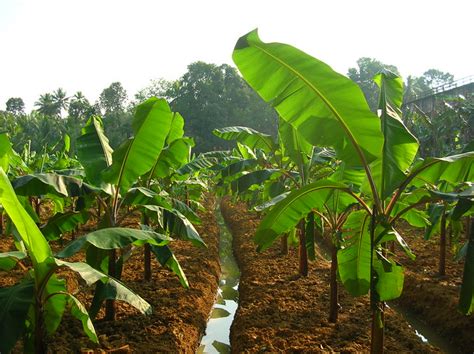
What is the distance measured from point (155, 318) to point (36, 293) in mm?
2699

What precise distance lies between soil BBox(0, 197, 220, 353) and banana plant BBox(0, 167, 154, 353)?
133 centimetres

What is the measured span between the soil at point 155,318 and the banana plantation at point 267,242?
0.09ft

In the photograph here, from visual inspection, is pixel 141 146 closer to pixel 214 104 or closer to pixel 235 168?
pixel 235 168

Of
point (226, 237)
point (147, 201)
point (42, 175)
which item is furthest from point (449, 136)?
point (42, 175)

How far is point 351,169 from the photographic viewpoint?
A: 171 inches

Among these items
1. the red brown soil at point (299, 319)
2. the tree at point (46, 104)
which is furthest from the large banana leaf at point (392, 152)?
the tree at point (46, 104)

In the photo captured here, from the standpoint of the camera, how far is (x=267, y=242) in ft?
13.2

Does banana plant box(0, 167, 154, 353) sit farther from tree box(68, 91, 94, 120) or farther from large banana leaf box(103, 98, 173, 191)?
tree box(68, 91, 94, 120)

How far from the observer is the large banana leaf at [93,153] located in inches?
176

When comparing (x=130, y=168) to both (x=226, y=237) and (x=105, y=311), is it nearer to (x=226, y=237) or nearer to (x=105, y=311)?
(x=105, y=311)

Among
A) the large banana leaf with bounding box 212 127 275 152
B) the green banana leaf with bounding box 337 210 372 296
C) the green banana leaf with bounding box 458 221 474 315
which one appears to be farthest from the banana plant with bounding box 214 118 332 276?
the green banana leaf with bounding box 458 221 474 315

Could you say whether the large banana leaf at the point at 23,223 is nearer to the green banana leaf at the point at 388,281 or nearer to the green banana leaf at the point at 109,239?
the green banana leaf at the point at 109,239

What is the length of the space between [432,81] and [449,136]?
6761cm

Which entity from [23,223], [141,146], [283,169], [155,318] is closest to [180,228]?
[141,146]
